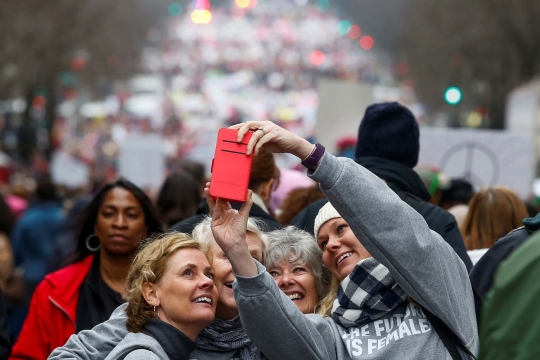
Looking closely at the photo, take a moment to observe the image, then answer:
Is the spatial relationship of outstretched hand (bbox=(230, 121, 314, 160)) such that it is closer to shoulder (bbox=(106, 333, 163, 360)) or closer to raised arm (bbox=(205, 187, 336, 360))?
raised arm (bbox=(205, 187, 336, 360))

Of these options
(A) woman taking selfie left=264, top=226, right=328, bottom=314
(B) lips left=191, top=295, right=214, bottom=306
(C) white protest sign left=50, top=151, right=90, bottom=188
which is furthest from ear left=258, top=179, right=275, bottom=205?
(C) white protest sign left=50, top=151, right=90, bottom=188

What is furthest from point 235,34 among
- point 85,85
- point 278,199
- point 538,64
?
point 278,199

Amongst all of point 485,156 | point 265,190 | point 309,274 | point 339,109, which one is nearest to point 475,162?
point 485,156

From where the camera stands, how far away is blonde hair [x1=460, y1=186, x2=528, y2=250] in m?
5.75

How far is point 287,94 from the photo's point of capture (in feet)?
319

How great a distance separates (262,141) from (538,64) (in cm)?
2936

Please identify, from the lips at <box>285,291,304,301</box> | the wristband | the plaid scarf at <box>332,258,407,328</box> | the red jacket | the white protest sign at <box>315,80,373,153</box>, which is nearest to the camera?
the wristband

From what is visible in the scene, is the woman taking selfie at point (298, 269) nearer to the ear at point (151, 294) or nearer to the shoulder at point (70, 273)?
the ear at point (151, 294)

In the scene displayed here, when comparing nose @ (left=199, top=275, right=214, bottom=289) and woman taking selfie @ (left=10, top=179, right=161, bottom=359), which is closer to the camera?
nose @ (left=199, top=275, right=214, bottom=289)

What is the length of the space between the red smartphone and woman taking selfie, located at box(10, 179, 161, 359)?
1.66 metres

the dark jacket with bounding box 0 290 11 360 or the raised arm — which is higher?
the raised arm

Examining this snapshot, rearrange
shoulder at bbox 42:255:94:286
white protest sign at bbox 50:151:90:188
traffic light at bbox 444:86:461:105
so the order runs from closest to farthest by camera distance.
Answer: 1. shoulder at bbox 42:255:94:286
2. traffic light at bbox 444:86:461:105
3. white protest sign at bbox 50:151:90:188

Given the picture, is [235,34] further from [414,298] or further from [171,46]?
[414,298]

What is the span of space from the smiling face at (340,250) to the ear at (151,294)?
0.67 metres
